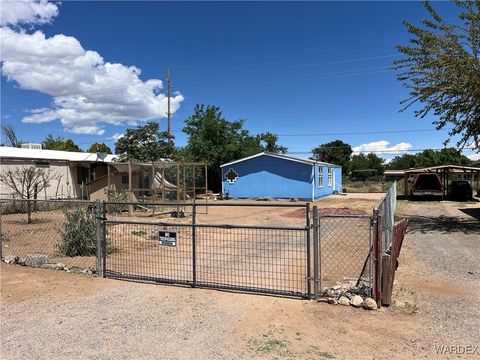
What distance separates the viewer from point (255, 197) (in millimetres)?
30688

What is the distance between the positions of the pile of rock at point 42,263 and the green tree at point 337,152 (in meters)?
74.1

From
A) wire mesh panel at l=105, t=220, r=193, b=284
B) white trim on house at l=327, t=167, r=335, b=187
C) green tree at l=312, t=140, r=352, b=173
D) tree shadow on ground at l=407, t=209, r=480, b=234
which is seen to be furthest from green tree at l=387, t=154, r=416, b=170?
wire mesh panel at l=105, t=220, r=193, b=284

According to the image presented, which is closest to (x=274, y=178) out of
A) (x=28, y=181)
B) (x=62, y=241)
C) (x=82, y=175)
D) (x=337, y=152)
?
(x=82, y=175)

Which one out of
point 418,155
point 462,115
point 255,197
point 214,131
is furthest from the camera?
point 418,155

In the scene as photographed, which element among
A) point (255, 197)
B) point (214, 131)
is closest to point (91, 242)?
point (255, 197)

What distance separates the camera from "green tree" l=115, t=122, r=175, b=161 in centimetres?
3294

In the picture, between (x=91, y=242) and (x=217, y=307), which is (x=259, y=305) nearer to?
(x=217, y=307)

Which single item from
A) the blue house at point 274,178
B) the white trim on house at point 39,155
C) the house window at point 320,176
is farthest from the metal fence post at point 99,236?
the house window at point 320,176

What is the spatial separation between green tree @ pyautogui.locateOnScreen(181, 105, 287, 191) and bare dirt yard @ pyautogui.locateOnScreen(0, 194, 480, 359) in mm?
27369

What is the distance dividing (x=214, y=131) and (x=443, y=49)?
23601 mm

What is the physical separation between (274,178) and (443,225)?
16.4 metres

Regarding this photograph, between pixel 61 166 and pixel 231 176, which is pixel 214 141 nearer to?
pixel 231 176

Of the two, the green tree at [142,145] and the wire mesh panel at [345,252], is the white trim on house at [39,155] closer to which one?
the green tree at [142,145]

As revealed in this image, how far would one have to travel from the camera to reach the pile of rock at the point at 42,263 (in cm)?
733
